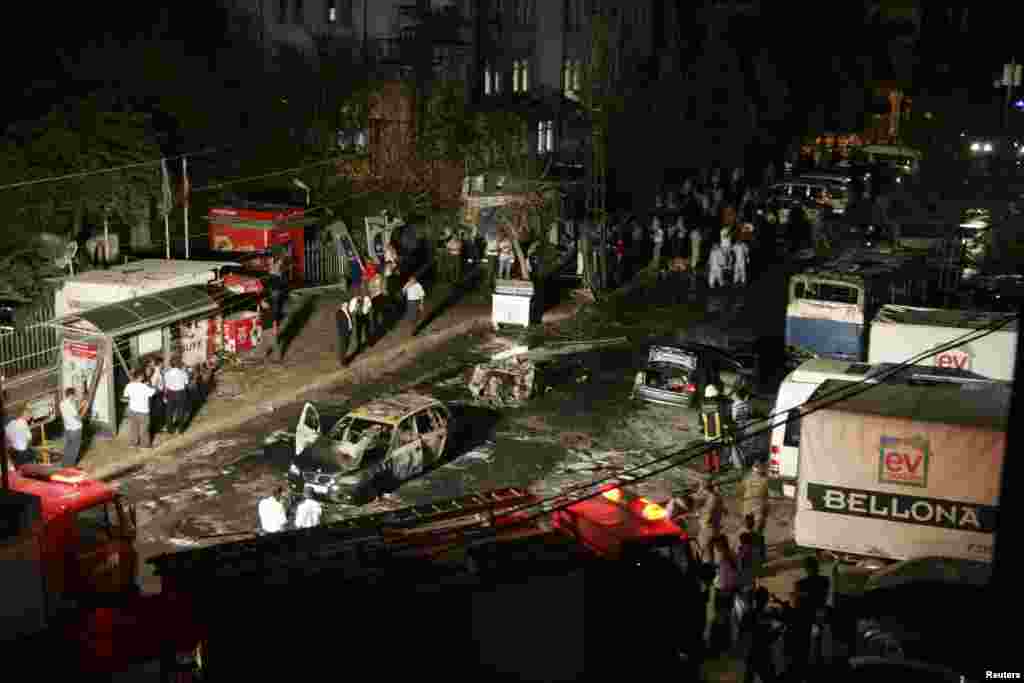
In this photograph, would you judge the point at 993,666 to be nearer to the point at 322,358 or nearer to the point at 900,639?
the point at 900,639

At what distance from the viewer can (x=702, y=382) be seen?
22.6 meters

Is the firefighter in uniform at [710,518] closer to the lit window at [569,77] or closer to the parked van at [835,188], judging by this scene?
the parked van at [835,188]

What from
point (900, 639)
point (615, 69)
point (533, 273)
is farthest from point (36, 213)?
point (900, 639)

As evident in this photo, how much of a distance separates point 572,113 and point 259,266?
70.9 feet

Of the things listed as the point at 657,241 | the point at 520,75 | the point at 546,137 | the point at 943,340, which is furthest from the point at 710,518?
the point at 520,75

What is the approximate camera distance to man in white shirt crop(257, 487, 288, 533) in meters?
15.5

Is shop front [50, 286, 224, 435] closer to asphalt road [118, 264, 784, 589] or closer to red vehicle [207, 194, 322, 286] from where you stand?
asphalt road [118, 264, 784, 589]

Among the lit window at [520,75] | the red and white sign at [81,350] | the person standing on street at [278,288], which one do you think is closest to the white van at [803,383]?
the person standing on street at [278,288]

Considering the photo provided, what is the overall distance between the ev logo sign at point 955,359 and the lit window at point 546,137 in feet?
93.0

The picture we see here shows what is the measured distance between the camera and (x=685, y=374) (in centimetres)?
2272

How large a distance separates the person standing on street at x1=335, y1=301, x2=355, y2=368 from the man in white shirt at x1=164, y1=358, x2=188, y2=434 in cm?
481

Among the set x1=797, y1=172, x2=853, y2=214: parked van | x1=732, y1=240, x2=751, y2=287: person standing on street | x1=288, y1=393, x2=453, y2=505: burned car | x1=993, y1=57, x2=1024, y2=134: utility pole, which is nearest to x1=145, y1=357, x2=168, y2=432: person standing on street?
x1=288, y1=393, x2=453, y2=505: burned car

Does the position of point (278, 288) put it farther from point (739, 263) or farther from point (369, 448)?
point (739, 263)

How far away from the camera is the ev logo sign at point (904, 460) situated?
1483 centimetres
